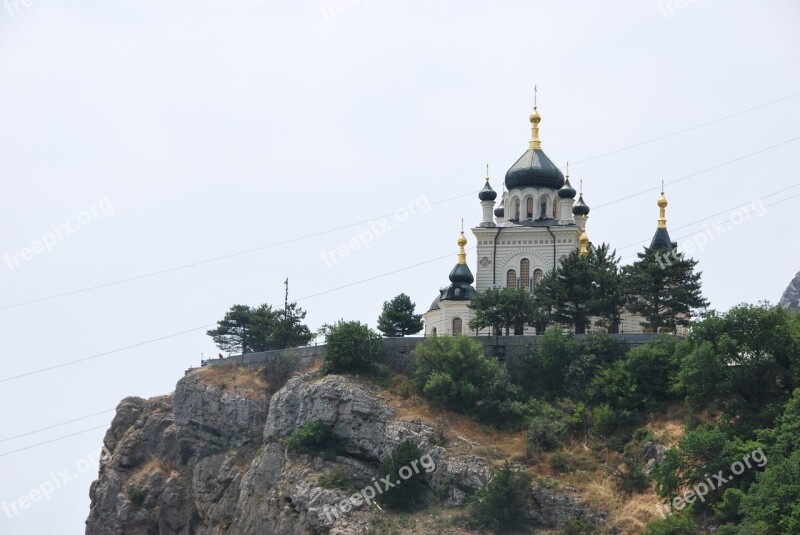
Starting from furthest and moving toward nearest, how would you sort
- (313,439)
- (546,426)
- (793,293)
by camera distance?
(793,293)
(313,439)
(546,426)

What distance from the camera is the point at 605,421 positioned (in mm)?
64500

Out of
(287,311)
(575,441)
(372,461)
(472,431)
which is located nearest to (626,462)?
(575,441)

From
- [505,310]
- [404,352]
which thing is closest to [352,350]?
[404,352]

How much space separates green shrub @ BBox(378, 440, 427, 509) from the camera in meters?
63.2

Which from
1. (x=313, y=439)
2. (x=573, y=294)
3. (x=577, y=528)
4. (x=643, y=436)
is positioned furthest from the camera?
(x=573, y=294)

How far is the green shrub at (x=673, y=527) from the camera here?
179 ft

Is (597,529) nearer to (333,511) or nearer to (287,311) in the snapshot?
(333,511)

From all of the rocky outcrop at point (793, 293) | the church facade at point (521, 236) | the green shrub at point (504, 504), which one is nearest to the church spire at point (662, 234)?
the church facade at point (521, 236)

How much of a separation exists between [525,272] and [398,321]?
8503 millimetres

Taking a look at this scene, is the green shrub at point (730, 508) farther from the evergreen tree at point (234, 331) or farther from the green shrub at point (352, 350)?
the evergreen tree at point (234, 331)

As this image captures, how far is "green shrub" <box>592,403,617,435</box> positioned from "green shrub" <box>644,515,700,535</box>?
9.51 m

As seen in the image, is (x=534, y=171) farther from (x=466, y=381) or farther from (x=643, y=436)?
(x=643, y=436)

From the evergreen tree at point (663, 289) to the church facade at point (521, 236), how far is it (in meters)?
8.44

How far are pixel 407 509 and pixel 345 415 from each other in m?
6.57
